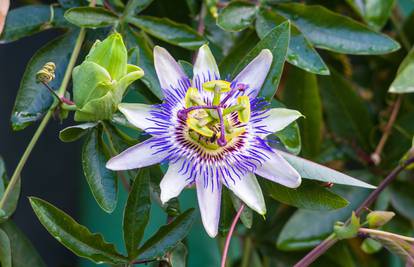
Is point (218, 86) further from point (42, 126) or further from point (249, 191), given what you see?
point (42, 126)

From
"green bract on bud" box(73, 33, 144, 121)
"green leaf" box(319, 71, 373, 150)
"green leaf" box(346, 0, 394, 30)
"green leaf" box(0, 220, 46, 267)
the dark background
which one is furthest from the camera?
the dark background

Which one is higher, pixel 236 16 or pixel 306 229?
pixel 236 16

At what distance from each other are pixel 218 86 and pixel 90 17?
0.29 meters

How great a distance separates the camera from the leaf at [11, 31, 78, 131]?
3.95 feet

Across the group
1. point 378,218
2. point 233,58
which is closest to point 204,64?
point 233,58

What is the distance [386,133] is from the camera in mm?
1748

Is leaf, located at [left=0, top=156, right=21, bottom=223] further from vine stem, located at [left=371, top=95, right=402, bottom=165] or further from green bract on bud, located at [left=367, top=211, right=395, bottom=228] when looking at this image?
vine stem, located at [left=371, top=95, right=402, bottom=165]

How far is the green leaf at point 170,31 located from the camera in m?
1.30

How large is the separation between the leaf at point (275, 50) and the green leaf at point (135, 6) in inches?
10.1

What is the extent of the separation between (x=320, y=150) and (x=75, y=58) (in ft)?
2.38

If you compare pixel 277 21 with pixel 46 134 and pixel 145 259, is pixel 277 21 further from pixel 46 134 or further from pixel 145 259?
pixel 46 134

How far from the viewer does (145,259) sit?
1.16 meters

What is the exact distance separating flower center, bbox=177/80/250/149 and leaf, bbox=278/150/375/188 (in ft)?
0.34

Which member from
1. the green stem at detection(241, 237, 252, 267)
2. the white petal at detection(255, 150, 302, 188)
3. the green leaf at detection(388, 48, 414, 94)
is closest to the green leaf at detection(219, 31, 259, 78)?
the white petal at detection(255, 150, 302, 188)
